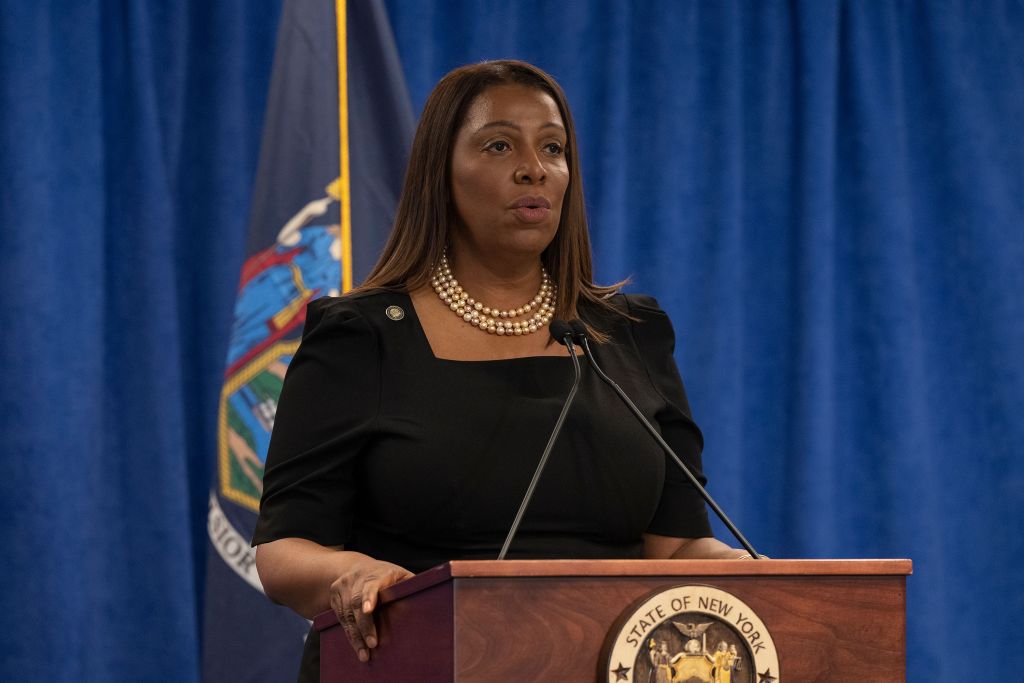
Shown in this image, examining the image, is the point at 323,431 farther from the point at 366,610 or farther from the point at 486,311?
the point at 366,610

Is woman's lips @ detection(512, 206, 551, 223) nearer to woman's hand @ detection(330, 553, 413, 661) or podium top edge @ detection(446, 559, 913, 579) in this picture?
woman's hand @ detection(330, 553, 413, 661)

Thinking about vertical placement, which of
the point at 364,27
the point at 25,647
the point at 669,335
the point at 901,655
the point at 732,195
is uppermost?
the point at 364,27

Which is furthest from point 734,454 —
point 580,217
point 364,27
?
point 580,217

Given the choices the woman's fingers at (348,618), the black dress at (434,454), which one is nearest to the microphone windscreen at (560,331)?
the black dress at (434,454)

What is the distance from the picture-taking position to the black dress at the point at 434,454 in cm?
174

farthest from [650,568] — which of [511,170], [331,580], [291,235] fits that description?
[291,235]

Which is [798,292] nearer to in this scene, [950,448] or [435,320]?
[950,448]

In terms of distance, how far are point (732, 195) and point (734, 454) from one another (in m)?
0.78

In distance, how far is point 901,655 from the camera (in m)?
1.36

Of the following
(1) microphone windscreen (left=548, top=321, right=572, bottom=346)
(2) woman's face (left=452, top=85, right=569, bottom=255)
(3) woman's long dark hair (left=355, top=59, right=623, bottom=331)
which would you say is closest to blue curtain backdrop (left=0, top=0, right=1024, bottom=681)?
(3) woman's long dark hair (left=355, top=59, right=623, bottom=331)

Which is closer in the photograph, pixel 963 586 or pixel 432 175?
pixel 432 175

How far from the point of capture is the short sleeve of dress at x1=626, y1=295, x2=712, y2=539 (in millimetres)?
1964

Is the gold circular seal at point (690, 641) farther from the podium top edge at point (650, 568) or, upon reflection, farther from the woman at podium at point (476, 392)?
the woman at podium at point (476, 392)

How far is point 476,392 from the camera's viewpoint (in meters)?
1.82
